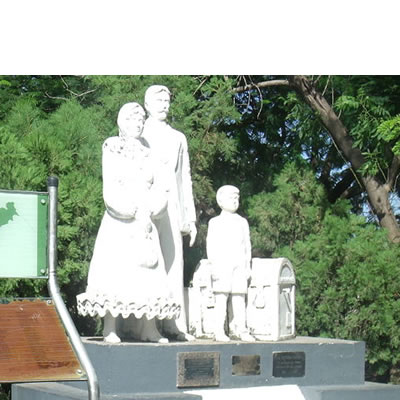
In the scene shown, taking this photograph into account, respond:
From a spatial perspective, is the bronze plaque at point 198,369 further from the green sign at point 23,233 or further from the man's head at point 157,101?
the green sign at point 23,233

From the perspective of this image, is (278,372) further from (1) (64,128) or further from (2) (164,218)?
(1) (64,128)

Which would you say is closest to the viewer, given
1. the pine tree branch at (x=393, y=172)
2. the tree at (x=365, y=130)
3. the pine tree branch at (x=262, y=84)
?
the tree at (x=365, y=130)

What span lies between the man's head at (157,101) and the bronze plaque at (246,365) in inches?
94.2

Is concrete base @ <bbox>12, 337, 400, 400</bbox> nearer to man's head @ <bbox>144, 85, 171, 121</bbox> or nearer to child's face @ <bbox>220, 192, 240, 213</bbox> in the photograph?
child's face @ <bbox>220, 192, 240, 213</bbox>

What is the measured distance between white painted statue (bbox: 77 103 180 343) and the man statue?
44cm

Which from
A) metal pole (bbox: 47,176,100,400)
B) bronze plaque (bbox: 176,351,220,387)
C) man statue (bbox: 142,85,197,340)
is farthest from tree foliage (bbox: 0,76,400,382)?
metal pole (bbox: 47,176,100,400)

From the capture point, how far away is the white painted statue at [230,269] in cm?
905

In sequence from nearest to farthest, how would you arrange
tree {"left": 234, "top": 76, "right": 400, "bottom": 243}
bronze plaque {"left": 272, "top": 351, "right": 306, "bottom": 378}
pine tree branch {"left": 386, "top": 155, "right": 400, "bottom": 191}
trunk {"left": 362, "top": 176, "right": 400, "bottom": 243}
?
bronze plaque {"left": 272, "top": 351, "right": 306, "bottom": 378}
tree {"left": 234, "top": 76, "right": 400, "bottom": 243}
pine tree branch {"left": 386, "top": 155, "right": 400, "bottom": 191}
trunk {"left": 362, "top": 176, "right": 400, "bottom": 243}

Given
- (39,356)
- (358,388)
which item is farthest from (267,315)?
(39,356)

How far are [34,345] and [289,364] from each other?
4.83m

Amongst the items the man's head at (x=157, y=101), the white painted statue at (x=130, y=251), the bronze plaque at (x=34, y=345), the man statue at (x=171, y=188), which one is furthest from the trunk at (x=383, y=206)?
the bronze plaque at (x=34, y=345)

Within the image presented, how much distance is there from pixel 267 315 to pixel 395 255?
3.18 meters

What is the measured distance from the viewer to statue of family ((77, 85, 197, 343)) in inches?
323

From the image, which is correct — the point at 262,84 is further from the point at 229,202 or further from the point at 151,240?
the point at 151,240
